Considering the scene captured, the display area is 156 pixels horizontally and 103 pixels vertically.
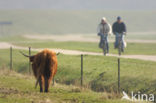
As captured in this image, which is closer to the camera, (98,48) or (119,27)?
(119,27)

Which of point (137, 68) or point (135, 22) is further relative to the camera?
point (135, 22)

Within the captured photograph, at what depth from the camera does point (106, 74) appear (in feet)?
76.8

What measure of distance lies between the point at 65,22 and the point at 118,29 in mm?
114343

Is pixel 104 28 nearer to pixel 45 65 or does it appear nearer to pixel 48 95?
pixel 45 65

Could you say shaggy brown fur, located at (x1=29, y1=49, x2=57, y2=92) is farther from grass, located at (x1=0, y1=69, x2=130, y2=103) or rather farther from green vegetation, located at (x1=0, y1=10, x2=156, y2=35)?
green vegetation, located at (x1=0, y1=10, x2=156, y2=35)

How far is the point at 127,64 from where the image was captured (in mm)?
25156

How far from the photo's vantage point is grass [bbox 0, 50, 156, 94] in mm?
20859

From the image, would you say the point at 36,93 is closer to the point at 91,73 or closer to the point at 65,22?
the point at 91,73

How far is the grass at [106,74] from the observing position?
20859 mm

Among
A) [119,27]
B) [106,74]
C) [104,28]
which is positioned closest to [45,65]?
[106,74]

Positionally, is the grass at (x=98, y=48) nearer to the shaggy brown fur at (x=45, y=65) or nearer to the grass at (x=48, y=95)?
the grass at (x=48, y=95)

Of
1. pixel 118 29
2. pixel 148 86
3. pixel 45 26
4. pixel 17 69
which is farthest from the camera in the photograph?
pixel 45 26

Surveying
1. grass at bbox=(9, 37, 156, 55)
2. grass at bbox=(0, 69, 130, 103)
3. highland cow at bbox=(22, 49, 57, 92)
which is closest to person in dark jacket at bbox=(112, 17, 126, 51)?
grass at bbox=(9, 37, 156, 55)

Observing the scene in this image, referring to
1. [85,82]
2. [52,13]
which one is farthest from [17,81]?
[52,13]
